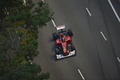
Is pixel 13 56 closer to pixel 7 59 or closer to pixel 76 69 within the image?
pixel 7 59

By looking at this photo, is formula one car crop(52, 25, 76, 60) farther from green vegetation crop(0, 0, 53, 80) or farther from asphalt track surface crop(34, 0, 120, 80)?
green vegetation crop(0, 0, 53, 80)

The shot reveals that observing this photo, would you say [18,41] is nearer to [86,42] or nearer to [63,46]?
[63,46]

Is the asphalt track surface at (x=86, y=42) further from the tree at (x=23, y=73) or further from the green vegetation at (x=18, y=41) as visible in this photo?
the tree at (x=23, y=73)

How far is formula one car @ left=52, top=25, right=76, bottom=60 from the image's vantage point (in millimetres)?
23828

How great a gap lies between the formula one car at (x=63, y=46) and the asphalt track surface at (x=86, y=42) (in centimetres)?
83

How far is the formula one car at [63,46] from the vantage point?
23.8 metres

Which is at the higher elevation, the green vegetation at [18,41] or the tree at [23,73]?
the green vegetation at [18,41]

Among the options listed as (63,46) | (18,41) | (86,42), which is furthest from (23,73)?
(86,42)

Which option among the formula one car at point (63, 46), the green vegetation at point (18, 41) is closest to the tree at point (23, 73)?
the green vegetation at point (18, 41)

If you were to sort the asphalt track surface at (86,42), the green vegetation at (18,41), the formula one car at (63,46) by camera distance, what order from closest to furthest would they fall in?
the green vegetation at (18,41)
the asphalt track surface at (86,42)
the formula one car at (63,46)

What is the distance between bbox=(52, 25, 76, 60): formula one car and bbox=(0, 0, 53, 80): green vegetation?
3.81 metres

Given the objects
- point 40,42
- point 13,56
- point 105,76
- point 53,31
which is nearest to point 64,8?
point 53,31

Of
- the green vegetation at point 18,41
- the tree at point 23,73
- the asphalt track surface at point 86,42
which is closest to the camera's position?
the tree at point 23,73

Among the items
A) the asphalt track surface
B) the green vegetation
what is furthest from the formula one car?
the green vegetation
